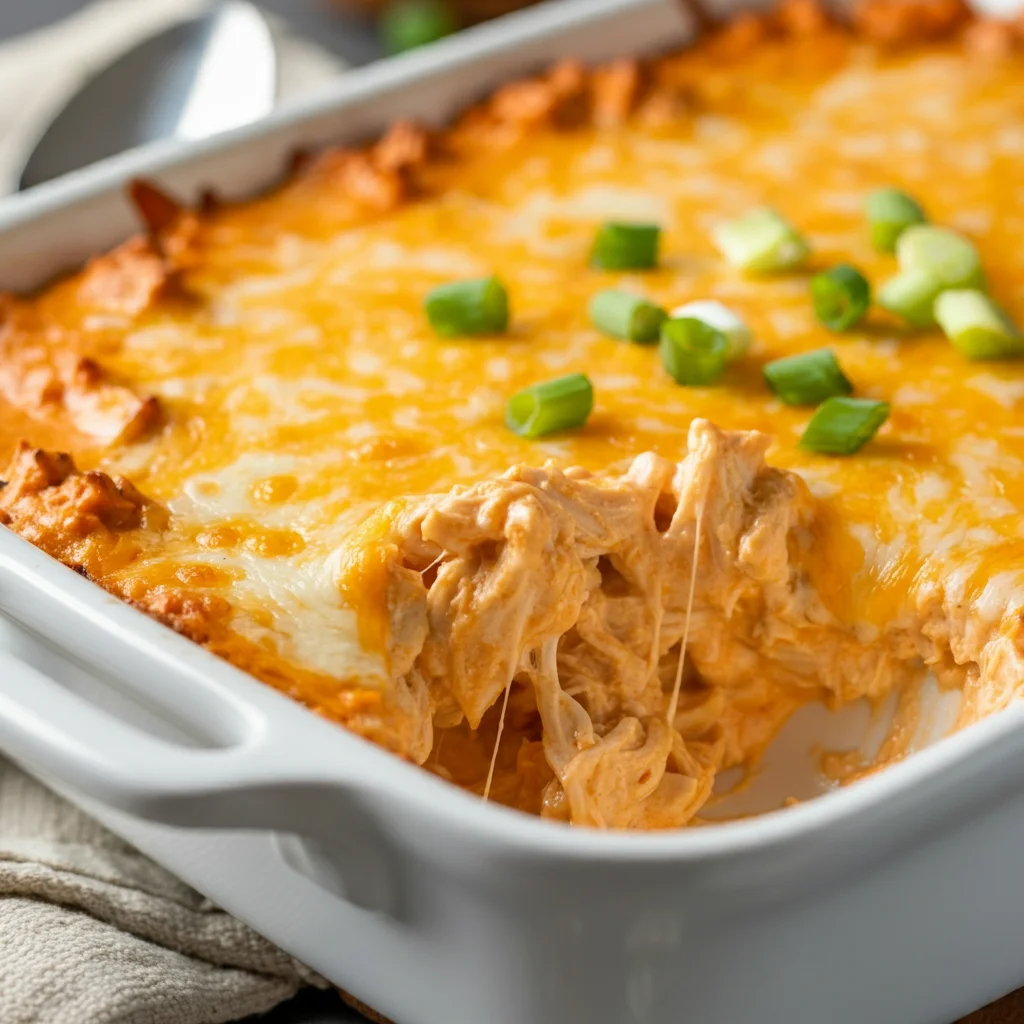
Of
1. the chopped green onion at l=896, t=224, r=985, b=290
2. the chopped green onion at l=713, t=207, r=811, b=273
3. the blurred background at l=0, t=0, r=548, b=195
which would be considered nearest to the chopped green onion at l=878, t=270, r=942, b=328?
the chopped green onion at l=896, t=224, r=985, b=290

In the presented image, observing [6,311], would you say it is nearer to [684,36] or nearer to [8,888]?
[8,888]

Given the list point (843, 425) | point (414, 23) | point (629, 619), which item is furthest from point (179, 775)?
point (414, 23)

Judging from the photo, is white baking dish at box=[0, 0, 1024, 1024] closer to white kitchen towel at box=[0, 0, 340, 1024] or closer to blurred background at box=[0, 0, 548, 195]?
white kitchen towel at box=[0, 0, 340, 1024]

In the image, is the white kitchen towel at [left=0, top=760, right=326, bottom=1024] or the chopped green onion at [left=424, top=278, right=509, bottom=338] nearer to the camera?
the white kitchen towel at [left=0, top=760, right=326, bottom=1024]

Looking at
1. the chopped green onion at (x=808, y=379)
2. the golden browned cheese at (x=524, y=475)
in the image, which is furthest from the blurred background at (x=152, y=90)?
the chopped green onion at (x=808, y=379)

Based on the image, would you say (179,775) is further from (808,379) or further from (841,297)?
(841,297)

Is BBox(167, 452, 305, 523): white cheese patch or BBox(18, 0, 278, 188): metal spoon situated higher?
BBox(167, 452, 305, 523): white cheese patch

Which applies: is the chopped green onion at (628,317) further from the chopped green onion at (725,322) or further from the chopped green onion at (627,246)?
the chopped green onion at (627,246)
